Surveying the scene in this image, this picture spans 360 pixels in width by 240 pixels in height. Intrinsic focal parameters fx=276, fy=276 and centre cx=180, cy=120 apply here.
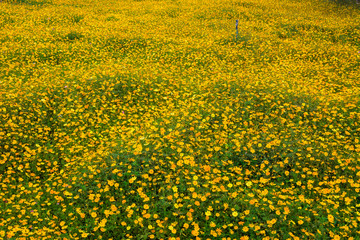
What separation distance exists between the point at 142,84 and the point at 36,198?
5.42 m

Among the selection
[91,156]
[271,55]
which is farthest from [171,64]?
[91,156]

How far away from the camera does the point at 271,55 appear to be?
13.8 meters

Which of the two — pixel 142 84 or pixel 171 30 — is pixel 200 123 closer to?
pixel 142 84

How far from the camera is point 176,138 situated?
6734 millimetres

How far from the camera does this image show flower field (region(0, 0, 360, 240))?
495 cm

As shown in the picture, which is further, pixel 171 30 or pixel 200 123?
pixel 171 30

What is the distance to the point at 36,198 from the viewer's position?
18.9ft

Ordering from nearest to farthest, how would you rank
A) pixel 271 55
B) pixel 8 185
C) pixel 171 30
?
pixel 8 185, pixel 271 55, pixel 171 30

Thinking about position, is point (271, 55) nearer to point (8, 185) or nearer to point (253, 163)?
point (253, 163)

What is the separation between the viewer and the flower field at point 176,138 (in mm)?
4953

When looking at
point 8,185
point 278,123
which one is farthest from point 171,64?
point 8,185

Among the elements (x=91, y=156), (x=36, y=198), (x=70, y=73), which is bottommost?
(x=36, y=198)

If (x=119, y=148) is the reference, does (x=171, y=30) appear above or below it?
above

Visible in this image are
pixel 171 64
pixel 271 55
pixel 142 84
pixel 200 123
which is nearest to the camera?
pixel 200 123
